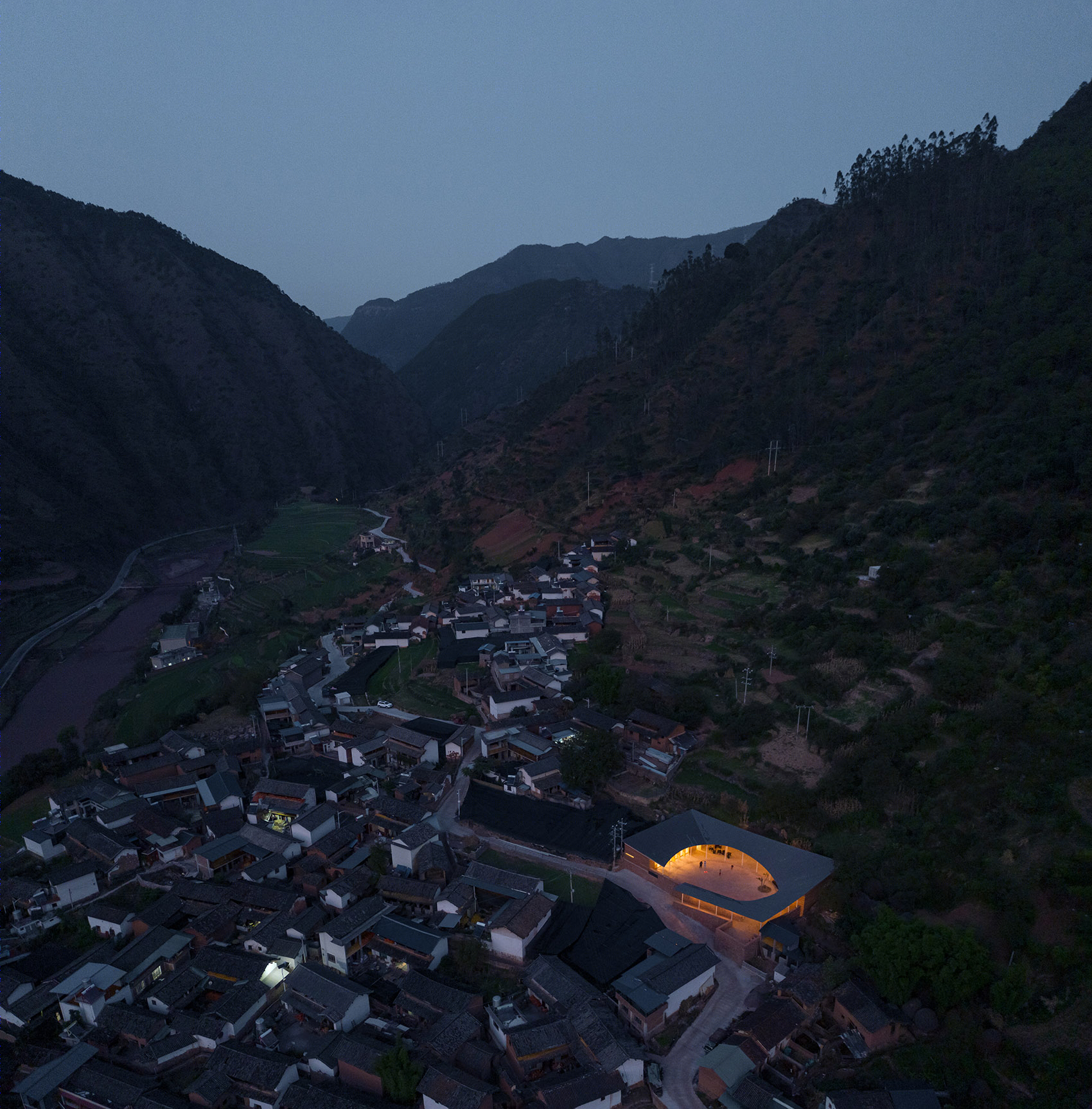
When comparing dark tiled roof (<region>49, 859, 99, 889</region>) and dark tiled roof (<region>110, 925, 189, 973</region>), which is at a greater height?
dark tiled roof (<region>49, 859, 99, 889</region>)

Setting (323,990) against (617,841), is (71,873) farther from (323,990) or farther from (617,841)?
(617,841)

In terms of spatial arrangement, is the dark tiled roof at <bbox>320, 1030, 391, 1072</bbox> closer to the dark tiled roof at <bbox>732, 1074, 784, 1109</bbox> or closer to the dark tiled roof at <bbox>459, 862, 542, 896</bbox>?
the dark tiled roof at <bbox>459, 862, 542, 896</bbox>

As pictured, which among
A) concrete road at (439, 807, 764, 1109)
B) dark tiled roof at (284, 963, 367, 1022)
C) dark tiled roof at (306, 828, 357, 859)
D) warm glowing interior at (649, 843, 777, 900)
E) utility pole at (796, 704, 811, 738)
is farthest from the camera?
utility pole at (796, 704, 811, 738)

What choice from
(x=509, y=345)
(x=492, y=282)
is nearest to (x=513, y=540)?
(x=509, y=345)

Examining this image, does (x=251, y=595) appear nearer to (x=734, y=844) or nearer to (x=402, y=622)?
(x=402, y=622)

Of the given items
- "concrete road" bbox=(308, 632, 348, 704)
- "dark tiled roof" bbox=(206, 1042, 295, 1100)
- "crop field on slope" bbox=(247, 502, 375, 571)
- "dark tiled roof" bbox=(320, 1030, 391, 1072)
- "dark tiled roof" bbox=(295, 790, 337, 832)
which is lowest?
"dark tiled roof" bbox=(320, 1030, 391, 1072)

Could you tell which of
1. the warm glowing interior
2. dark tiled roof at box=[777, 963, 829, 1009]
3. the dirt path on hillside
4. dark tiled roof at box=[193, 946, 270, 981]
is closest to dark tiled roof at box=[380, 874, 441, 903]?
dark tiled roof at box=[193, 946, 270, 981]

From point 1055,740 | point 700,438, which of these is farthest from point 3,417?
point 1055,740

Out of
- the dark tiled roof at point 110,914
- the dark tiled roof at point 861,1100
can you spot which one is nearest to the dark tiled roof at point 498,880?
the dark tiled roof at point 861,1100
